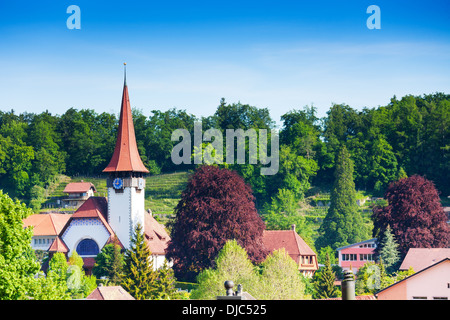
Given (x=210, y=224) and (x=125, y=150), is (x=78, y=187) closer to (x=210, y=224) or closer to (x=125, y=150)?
(x=125, y=150)

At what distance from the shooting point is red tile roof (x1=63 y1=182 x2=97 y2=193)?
88.1 m

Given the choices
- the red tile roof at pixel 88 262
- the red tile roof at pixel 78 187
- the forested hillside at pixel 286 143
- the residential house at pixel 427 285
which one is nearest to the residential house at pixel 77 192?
A: the red tile roof at pixel 78 187

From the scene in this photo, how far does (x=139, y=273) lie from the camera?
52281 mm

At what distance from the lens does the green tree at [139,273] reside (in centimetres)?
5004

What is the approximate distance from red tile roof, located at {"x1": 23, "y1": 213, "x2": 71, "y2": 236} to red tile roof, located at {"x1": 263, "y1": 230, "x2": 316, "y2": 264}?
16.4 metres

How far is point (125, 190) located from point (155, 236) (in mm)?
3868

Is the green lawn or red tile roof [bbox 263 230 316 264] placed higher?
the green lawn

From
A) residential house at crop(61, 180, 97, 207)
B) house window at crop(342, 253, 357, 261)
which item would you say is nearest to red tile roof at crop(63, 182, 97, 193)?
residential house at crop(61, 180, 97, 207)

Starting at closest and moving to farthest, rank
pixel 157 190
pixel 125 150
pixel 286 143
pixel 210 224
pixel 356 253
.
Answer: pixel 210 224
pixel 356 253
pixel 125 150
pixel 157 190
pixel 286 143

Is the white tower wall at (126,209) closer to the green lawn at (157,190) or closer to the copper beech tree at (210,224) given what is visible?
the copper beech tree at (210,224)

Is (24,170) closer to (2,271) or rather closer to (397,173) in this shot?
(397,173)

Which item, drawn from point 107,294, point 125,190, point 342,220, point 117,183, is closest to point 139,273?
point 125,190

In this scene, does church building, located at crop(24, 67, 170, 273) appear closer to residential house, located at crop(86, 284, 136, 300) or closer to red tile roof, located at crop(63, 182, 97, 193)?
red tile roof, located at crop(63, 182, 97, 193)

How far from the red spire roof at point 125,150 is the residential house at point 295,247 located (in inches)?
420
